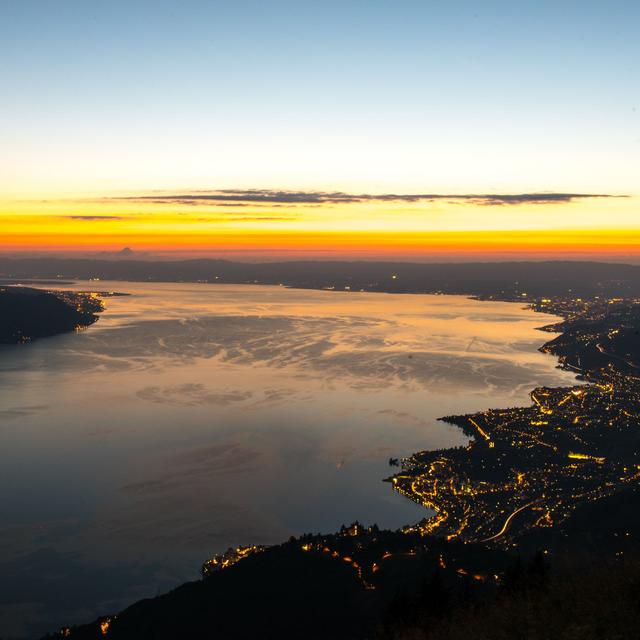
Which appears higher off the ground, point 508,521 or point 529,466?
point 508,521

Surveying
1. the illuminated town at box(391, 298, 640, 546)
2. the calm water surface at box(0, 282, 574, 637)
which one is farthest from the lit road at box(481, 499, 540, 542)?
the calm water surface at box(0, 282, 574, 637)

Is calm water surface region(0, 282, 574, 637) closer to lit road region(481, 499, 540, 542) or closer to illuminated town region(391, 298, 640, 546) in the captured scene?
illuminated town region(391, 298, 640, 546)

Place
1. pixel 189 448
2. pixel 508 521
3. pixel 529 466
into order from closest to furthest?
pixel 508 521, pixel 529 466, pixel 189 448

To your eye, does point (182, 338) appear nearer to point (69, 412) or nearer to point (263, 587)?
point (69, 412)

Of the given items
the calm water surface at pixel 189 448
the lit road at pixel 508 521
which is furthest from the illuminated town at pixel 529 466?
the calm water surface at pixel 189 448

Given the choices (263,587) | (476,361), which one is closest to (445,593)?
(263,587)

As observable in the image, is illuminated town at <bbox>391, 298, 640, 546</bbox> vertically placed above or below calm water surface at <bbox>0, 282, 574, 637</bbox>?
above

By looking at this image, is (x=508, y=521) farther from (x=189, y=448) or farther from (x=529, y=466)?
(x=189, y=448)

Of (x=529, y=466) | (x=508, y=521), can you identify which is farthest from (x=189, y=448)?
(x=529, y=466)
